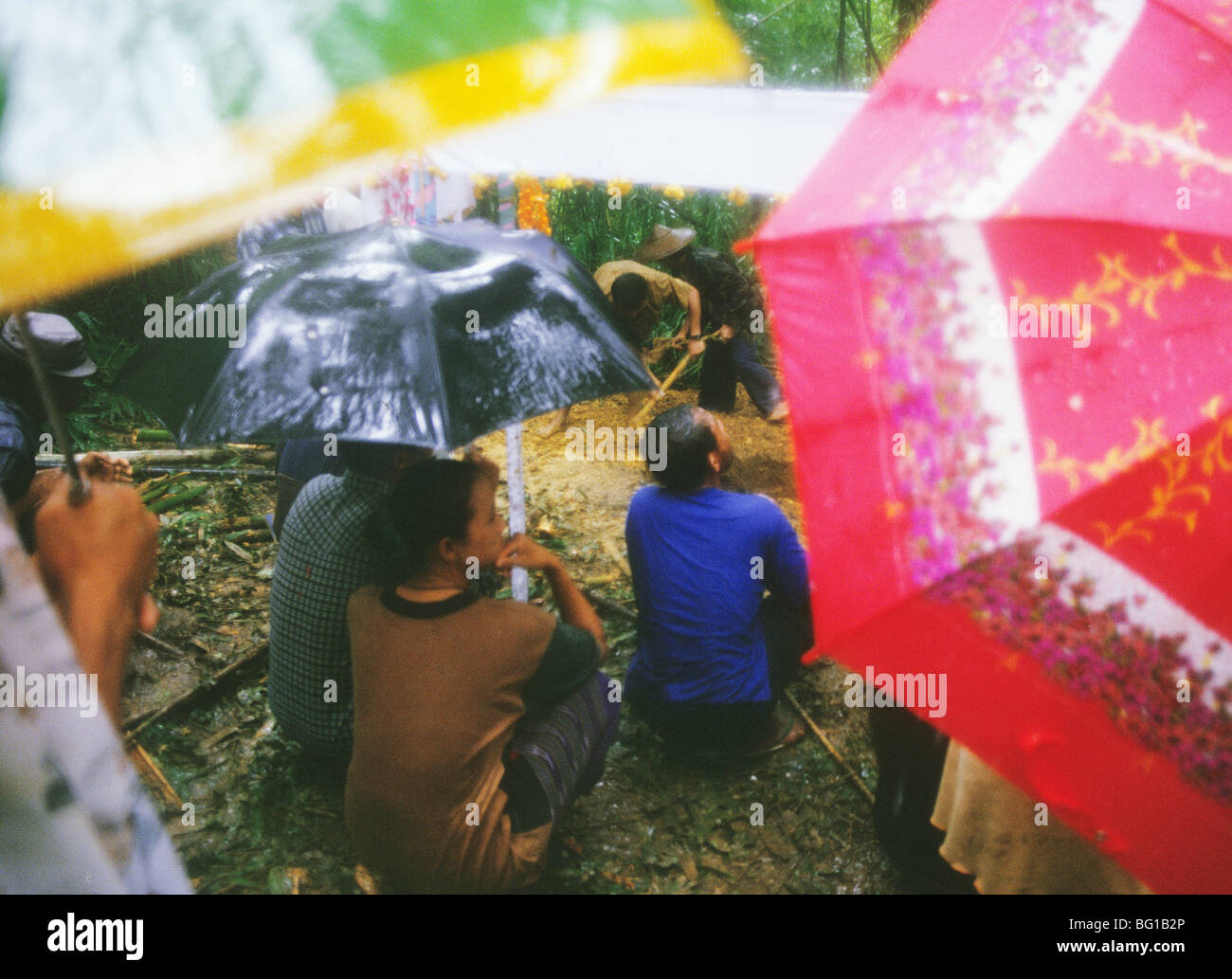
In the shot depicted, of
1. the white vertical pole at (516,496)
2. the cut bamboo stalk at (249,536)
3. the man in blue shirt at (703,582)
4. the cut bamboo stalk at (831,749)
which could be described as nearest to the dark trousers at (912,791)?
the cut bamboo stalk at (831,749)

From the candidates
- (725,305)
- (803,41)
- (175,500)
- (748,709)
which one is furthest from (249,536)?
(803,41)

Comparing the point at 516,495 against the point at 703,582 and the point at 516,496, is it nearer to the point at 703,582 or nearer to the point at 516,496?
the point at 516,496

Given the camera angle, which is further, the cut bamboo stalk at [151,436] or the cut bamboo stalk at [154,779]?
the cut bamboo stalk at [151,436]

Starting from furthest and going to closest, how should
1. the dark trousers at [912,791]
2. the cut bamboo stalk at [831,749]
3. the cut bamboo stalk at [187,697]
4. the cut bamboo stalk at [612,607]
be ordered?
the cut bamboo stalk at [612,607]
the cut bamboo stalk at [187,697]
the cut bamboo stalk at [831,749]
the dark trousers at [912,791]

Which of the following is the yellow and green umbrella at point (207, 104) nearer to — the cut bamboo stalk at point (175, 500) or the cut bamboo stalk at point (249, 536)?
the cut bamboo stalk at point (249, 536)

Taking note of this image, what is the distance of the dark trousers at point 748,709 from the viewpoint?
295 centimetres

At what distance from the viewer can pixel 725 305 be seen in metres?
6.45

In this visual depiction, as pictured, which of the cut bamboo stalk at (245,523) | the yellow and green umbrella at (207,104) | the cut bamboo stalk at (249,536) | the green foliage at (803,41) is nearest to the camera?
the yellow and green umbrella at (207,104)

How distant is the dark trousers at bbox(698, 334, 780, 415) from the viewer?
20.9 ft

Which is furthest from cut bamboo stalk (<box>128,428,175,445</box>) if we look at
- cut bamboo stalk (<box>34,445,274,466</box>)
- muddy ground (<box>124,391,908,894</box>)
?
muddy ground (<box>124,391,908,894</box>)

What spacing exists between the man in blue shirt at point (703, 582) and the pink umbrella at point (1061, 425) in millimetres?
1155

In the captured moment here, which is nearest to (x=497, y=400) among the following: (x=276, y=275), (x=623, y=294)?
(x=276, y=275)

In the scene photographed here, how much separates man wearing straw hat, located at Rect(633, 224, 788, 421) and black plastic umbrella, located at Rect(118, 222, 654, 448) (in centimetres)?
389
